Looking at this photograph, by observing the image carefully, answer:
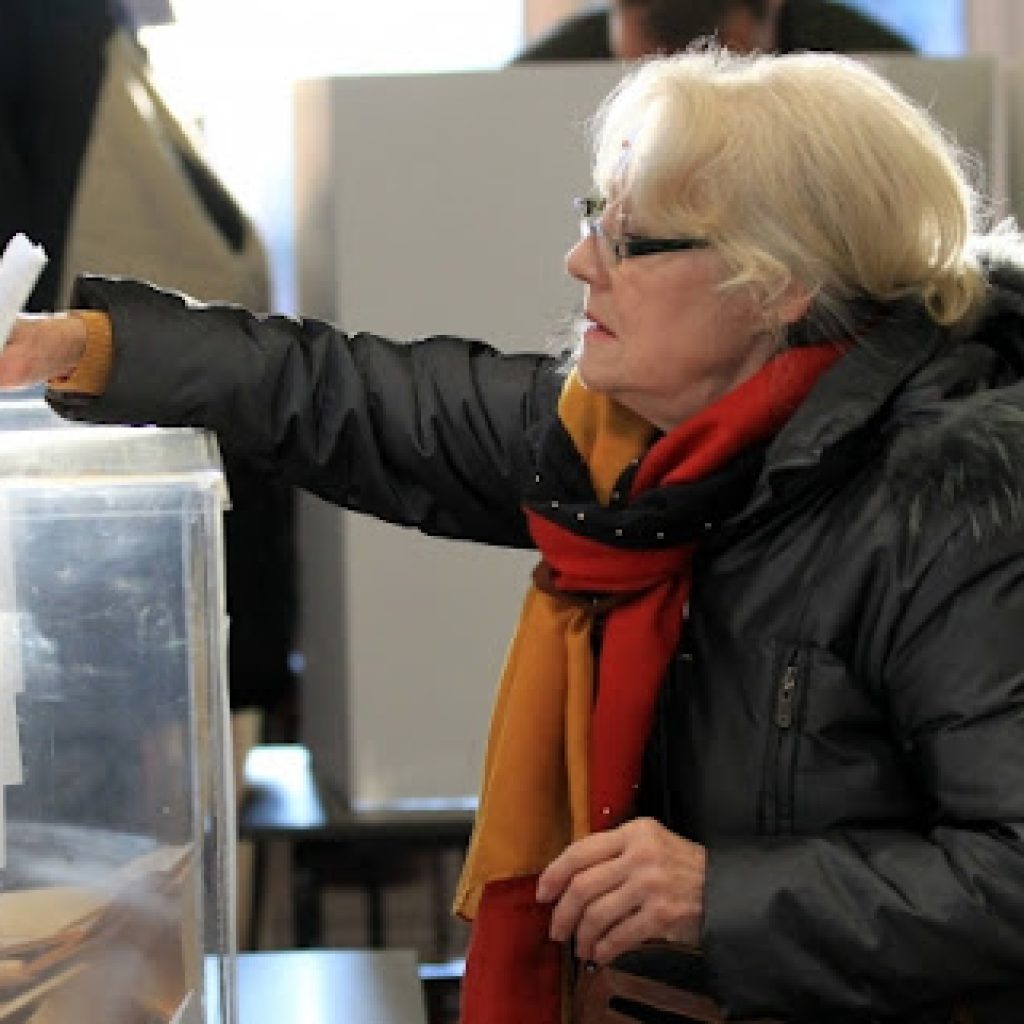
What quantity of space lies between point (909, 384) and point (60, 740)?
540 mm

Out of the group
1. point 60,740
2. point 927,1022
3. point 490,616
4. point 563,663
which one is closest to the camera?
point 60,740

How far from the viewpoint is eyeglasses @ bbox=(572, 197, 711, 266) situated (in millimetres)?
1365

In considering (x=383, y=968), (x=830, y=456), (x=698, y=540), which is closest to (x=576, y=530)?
(x=698, y=540)

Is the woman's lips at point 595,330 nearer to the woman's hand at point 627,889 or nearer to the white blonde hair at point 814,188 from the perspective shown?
the white blonde hair at point 814,188

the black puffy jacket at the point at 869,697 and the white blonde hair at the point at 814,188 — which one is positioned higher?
the white blonde hair at the point at 814,188

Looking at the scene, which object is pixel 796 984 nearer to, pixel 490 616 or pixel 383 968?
pixel 383 968

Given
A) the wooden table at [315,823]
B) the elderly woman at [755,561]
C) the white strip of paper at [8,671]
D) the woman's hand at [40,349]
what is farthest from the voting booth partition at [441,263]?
the white strip of paper at [8,671]

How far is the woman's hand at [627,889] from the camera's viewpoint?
4.03 feet

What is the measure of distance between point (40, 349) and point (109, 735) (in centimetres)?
29

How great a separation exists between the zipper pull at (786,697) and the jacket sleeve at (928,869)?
0.06m

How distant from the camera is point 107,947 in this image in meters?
1.23

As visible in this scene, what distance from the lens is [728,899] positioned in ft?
4.07

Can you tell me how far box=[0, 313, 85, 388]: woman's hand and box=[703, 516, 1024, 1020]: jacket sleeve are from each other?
518 millimetres

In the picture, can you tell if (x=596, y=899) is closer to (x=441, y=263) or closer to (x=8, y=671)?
(x=8, y=671)
